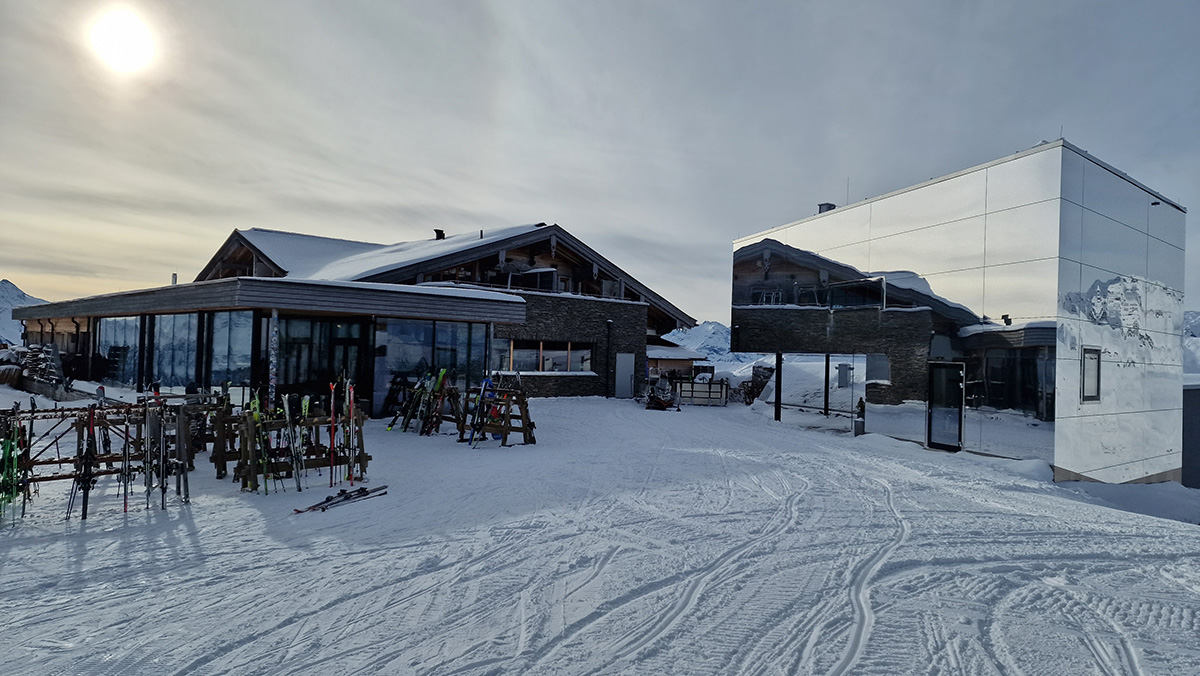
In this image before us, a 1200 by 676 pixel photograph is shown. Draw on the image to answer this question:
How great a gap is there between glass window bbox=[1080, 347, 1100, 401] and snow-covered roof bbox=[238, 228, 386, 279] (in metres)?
21.0

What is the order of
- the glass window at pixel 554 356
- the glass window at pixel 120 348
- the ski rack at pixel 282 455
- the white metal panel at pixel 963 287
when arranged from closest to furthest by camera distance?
1. the ski rack at pixel 282 455
2. the white metal panel at pixel 963 287
3. the glass window at pixel 120 348
4. the glass window at pixel 554 356

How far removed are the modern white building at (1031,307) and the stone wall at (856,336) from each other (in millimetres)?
47

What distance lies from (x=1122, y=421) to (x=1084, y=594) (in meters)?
11.0

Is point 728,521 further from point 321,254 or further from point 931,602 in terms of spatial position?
point 321,254

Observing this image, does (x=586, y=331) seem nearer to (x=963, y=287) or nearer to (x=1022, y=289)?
(x=963, y=287)

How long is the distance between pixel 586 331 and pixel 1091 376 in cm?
1438

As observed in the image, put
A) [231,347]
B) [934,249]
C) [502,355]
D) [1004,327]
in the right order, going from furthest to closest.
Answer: [502,355]
[934,249]
[231,347]
[1004,327]

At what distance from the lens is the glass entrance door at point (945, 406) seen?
12.9m

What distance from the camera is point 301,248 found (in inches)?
1003

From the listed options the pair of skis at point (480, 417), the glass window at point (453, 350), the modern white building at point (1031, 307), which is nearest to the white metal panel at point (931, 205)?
the modern white building at point (1031, 307)

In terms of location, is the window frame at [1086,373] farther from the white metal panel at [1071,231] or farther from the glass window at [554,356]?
the glass window at [554,356]

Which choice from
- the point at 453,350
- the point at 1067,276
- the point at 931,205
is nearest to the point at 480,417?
the point at 453,350

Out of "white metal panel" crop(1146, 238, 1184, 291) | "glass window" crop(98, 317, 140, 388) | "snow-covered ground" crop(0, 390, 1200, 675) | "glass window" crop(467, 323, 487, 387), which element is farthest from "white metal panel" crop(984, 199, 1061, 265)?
"glass window" crop(98, 317, 140, 388)

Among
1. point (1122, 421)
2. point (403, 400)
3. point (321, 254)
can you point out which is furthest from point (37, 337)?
point (1122, 421)
